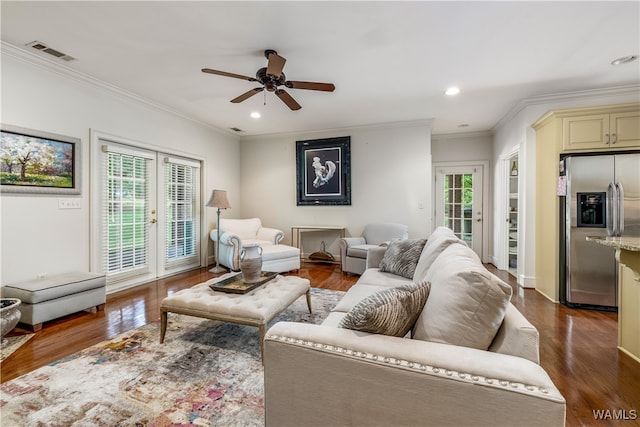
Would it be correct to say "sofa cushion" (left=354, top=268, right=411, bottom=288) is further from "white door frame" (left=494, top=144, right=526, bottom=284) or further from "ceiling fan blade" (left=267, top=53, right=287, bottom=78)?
"white door frame" (left=494, top=144, right=526, bottom=284)

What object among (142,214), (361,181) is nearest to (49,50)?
(142,214)

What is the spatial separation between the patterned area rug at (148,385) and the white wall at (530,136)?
3.65 metres

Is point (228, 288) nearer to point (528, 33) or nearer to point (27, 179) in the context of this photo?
point (27, 179)

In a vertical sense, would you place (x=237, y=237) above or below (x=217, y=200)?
below

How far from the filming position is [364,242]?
15.0 ft

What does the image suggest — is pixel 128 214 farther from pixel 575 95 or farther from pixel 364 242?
pixel 575 95

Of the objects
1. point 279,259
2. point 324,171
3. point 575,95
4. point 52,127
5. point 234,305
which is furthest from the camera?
A: point 324,171

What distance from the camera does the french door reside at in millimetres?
3400

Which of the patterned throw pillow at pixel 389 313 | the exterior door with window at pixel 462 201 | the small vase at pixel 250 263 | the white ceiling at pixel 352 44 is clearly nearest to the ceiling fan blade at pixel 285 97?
the white ceiling at pixel 352 44

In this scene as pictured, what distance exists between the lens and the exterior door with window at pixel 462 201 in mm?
5422

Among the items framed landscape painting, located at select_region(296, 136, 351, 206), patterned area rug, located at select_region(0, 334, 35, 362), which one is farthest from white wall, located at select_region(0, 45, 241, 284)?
framed landscape painting, located at select_region(296, 136, 351, 206)

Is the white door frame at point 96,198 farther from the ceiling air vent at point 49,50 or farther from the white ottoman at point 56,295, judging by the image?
the ceiling air vent at point 49,50

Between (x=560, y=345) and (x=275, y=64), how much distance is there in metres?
3.22

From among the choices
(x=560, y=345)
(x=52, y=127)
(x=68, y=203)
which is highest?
(x=52, y=127)
